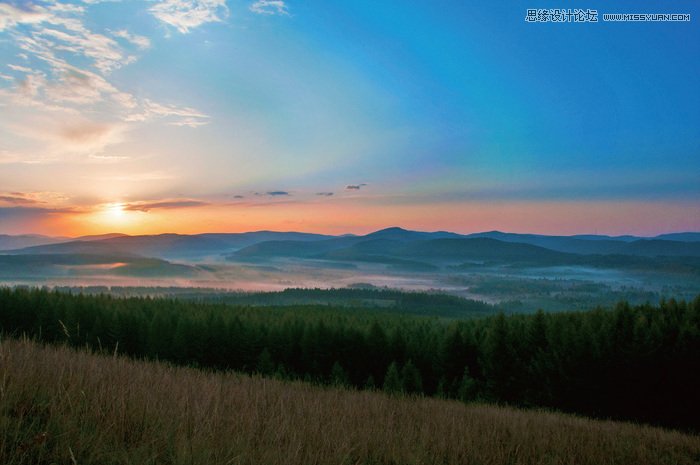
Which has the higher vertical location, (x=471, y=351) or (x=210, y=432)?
(x=210, y=432)

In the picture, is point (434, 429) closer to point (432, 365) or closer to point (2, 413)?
point (2, 413)

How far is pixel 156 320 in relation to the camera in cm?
5472

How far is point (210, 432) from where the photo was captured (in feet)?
23.2

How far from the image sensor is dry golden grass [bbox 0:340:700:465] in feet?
19.8

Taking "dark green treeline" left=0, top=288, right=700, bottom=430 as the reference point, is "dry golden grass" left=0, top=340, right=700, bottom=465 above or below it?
above

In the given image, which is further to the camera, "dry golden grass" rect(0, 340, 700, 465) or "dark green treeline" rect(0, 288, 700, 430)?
"dark green treeline" rect(0, 288, 700, 430)

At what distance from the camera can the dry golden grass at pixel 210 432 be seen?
6.03 meters

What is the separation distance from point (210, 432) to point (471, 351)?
44287mm

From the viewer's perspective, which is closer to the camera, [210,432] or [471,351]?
[210,432]

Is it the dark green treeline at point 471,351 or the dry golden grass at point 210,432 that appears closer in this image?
the dry golden grass at point 210,432

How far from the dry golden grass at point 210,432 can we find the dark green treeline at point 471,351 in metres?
24.9

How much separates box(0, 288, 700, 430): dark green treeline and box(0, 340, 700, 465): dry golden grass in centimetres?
2489

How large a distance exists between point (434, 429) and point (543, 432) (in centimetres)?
313

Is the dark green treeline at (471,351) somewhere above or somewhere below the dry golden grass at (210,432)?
below
